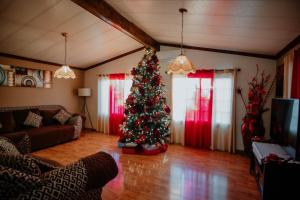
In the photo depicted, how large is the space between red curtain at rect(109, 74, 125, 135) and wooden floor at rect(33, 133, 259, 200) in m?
1.19

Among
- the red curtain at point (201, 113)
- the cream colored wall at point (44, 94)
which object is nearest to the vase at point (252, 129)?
the red curtain at point (201, 113)

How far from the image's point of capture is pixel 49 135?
446cm

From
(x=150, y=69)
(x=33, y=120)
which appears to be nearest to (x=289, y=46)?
(x=150, y=69)

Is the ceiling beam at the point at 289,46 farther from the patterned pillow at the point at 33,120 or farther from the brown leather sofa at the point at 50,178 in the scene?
the patterned pillow at the point at 33,120

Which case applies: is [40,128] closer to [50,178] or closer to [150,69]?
[150,69]

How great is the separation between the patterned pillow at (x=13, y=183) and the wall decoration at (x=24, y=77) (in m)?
4.30

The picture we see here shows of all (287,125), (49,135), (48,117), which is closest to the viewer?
(287,125)

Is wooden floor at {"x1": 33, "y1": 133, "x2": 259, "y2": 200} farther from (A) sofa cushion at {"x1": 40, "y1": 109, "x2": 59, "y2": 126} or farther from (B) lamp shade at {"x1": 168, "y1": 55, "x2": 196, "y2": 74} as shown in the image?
(B) lamp shade at {"x1": 168, "y1": 55, "x2": 196, "y2": 74}

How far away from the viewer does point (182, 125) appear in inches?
196

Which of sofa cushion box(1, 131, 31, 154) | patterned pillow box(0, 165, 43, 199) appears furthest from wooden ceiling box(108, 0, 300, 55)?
sofa cushion box(1, 131, 31, 154)

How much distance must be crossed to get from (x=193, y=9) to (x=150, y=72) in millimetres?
2021

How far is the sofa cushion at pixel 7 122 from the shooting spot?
407cm

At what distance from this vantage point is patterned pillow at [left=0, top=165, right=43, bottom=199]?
3.75ft

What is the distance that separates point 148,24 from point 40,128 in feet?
11.9
